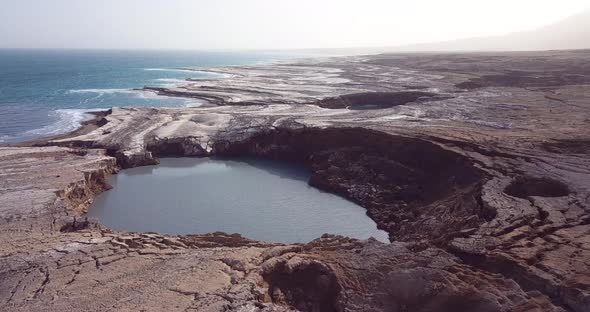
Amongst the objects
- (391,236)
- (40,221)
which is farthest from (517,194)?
(40,221)

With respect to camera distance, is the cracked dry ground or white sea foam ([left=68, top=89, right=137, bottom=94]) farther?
white sea foam ([left=68, top=89, right=137, bottom=94])

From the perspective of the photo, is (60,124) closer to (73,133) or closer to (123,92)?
(73,133)

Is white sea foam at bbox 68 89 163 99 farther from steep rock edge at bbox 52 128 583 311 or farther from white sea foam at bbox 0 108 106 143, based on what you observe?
steep rock edge at bbox 52 128 583 311

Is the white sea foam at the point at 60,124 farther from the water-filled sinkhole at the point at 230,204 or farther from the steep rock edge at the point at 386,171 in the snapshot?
the water-filled sinkhole at the point at 230,204

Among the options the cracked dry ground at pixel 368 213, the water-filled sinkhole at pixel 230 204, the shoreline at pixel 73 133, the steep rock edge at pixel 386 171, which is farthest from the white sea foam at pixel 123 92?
the water-filled sinkhole at pixel 230 204

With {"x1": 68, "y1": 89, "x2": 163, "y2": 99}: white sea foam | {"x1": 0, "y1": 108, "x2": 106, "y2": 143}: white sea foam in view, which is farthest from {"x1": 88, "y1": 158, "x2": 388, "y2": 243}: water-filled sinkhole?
{"x1": 68, "y1": 89, "x2": 163, "y2": 99}: white sea foam

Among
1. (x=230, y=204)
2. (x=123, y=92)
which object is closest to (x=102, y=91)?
(x=123, y=92)
